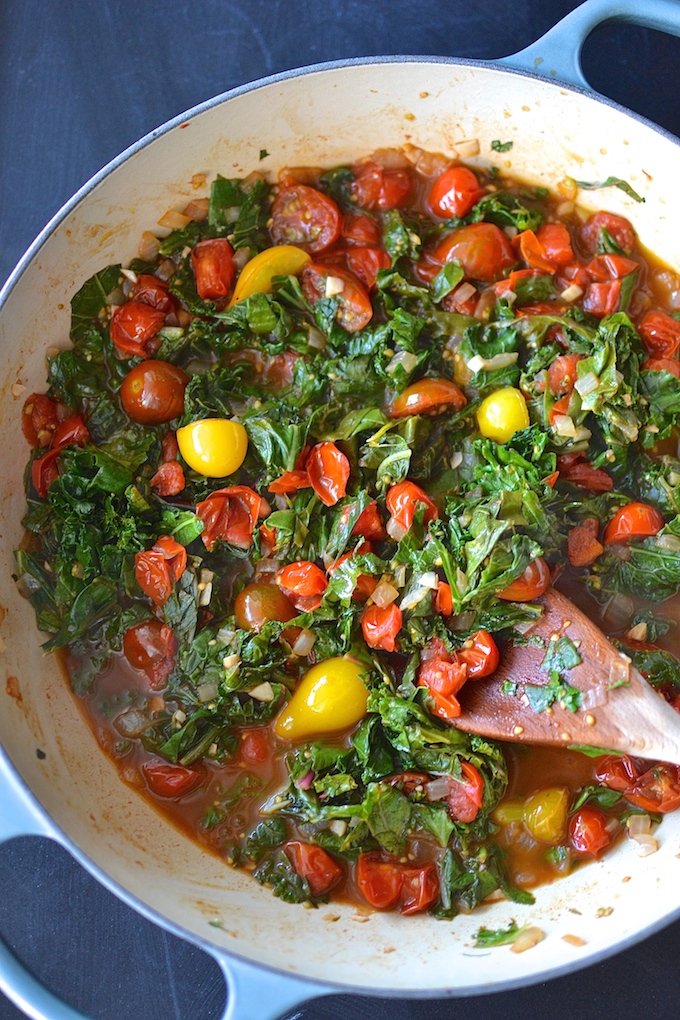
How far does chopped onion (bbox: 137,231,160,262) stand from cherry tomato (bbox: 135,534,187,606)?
123 centimetres

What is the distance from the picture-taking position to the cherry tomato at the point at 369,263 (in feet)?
12.3

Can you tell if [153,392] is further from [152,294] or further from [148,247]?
[148,247]

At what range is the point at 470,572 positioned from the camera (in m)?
3.37

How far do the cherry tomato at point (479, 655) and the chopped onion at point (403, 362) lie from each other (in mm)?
1145

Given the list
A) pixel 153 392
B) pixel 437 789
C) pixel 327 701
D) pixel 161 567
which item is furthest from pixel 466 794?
pixel 153 392

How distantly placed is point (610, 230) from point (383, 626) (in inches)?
80.2

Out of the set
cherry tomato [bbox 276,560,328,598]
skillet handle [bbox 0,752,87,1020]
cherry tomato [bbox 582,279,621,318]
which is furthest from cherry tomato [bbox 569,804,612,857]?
cherry tomato [bbox 582,279,621,318]

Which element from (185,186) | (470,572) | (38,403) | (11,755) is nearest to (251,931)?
(11,755)

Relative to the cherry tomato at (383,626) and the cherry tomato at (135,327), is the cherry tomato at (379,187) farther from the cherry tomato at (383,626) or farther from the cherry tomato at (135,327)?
the cherry tomato at (383,626)

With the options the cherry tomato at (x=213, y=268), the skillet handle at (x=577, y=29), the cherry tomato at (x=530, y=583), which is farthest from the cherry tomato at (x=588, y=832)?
the skillet handle at (x=577, y=29)

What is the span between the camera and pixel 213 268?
3684 millimetres

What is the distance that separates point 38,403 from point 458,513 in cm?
181

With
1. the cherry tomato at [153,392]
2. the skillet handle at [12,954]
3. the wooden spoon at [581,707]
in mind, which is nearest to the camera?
the skillet handle at [12,954]

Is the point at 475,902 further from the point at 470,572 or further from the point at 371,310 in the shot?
the point at 371,310
